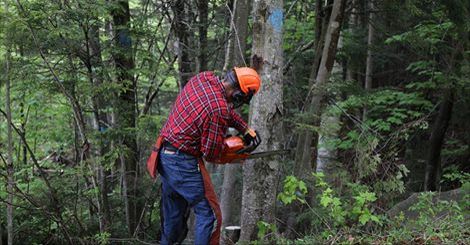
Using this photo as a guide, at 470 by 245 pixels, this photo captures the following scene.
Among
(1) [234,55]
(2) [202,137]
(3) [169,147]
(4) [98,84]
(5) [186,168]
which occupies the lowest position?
(5) [186,168]

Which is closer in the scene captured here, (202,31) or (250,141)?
(250,141)

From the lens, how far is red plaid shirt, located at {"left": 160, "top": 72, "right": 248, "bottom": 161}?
4340 mm

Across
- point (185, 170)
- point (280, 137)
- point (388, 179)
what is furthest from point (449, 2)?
point (185, 170)

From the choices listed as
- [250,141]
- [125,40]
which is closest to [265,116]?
[250,141]

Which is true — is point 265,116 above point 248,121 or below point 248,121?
above

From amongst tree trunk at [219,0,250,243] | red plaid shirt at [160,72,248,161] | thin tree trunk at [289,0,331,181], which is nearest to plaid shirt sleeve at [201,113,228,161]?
red plaid shirt at [160,72,248,161]

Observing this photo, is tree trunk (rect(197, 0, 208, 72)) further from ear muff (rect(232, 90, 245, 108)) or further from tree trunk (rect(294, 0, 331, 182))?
ear muff (rect(232, 90, 245, 108))

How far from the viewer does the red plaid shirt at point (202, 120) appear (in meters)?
4.34

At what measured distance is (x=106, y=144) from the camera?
6.55 meters

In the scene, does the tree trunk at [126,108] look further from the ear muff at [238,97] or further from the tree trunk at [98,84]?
the ear muff at [238,97]

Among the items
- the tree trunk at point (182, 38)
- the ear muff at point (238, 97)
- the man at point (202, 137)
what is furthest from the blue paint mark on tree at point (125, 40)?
the ear muff at point (238, 97)

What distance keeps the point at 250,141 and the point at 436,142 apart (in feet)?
20.6

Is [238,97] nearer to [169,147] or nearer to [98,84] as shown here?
[169,147]

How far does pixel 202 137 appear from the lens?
4.38 m
